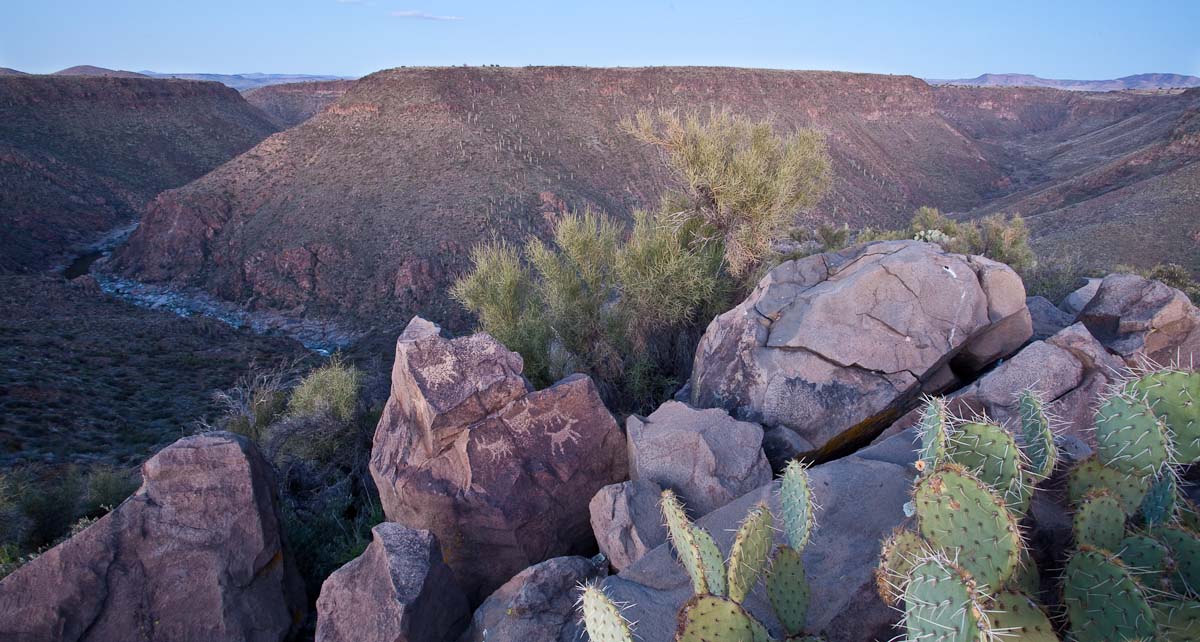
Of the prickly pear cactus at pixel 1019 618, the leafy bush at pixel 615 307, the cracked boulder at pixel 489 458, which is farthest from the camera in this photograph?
the leafy bush at pixel 615 307

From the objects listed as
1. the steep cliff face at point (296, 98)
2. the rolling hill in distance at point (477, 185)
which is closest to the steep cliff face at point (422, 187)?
the rolling hill in distance at point (477, 185)

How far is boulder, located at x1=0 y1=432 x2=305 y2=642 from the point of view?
4.80m

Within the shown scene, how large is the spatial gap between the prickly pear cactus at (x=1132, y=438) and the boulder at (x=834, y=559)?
3.91 ft

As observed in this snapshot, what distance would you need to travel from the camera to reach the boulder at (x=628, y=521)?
5.13m

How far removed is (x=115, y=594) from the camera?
4.96 m

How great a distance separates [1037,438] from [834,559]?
1.33m

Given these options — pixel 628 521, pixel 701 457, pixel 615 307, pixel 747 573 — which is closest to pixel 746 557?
pixel 747 573

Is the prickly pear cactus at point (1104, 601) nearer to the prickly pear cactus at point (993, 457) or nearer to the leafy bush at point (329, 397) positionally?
the prickly pear cactus at point (993, 457)

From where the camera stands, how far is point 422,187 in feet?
107

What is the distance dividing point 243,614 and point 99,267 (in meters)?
34.5

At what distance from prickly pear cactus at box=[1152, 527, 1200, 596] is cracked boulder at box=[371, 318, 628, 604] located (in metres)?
4.16

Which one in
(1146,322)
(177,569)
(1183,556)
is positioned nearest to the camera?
(1183,556)

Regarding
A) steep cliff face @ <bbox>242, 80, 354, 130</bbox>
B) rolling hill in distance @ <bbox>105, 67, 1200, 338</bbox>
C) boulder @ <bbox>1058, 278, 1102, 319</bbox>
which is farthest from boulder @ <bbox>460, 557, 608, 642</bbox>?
steep cliff face @ <bbox>242, 80, 354, 130</bbox>

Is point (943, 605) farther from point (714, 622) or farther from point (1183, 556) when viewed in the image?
point (1183, 556)
